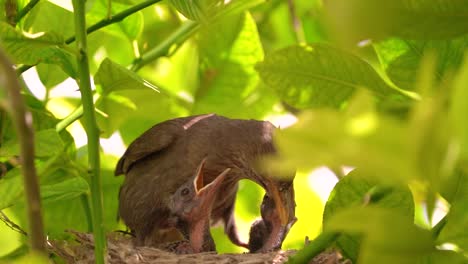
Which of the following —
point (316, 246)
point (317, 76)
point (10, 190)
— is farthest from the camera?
point (317, 76)

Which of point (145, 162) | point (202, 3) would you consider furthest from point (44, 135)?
point (145, 162)

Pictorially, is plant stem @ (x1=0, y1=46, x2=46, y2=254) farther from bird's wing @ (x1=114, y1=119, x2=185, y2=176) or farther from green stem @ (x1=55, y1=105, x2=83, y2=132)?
bird's wing @ (x1=114, y1=119, x2=185, y2=176)

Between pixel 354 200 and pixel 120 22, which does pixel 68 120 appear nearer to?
pixel 120 22

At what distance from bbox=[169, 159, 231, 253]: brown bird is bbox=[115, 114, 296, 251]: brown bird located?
32 millimetres

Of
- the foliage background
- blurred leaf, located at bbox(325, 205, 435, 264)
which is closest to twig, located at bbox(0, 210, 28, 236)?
the foliage background

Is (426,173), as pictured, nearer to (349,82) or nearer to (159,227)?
(349,82)

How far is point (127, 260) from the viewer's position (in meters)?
2.09

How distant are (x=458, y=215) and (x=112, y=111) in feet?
3.82

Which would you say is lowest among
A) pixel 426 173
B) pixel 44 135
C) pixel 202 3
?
pixel 426 173

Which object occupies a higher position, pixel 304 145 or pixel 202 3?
pixel 202 3

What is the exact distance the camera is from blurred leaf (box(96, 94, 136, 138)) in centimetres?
195

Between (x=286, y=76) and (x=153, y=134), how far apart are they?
132 cm

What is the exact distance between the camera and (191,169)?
275 cm

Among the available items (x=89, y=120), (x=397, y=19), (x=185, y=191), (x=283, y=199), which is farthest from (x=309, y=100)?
(x=185, y=191)
